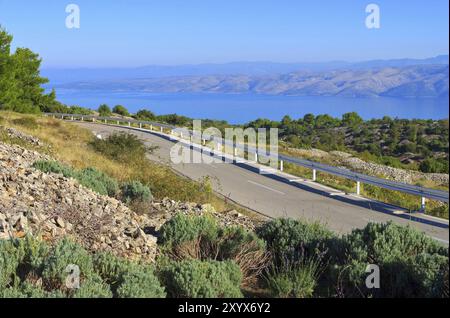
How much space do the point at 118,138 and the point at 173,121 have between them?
4149 cm

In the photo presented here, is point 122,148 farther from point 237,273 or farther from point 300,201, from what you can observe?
point 237,273

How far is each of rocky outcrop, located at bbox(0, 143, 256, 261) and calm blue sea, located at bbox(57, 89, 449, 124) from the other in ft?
13.4

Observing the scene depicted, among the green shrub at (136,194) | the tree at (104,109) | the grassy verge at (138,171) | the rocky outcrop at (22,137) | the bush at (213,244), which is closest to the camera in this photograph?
the bush at (213,244)

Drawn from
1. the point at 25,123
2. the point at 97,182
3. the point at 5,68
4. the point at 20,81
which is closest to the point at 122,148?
the point at 25,123

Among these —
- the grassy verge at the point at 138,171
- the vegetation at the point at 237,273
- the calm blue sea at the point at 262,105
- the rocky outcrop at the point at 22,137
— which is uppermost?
the calm blue sea at the point at 262,105

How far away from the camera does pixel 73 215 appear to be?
870 centimetres

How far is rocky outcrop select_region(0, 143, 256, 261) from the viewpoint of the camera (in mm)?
7758

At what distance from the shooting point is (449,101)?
190 inches

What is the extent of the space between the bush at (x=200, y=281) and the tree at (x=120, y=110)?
7026 cm

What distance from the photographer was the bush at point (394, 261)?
→ 218 inches

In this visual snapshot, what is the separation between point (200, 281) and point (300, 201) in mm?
12613

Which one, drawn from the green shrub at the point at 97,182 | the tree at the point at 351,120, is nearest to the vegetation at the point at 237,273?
the green shrub at the point at 97,182

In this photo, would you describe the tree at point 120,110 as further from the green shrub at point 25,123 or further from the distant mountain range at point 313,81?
the green shrub at point 25,123
